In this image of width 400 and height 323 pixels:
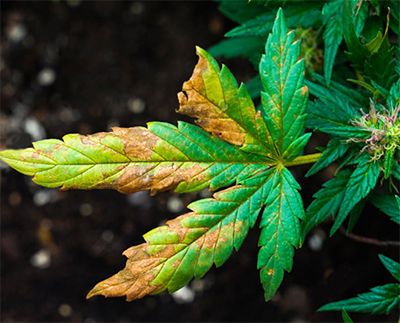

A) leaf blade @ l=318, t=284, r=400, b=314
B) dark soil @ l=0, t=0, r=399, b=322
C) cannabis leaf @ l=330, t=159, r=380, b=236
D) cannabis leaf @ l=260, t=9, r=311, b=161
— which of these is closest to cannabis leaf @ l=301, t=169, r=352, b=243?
cannabis leaf @ l=330, t=159, r=380, b=236

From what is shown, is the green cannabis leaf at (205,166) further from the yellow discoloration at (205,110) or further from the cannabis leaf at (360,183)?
the cannabis leaf at (360,183)

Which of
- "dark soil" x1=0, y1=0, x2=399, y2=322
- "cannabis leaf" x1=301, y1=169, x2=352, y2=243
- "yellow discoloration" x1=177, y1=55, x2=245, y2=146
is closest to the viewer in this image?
"yellow discoloration" x1=177, y1=55, x2=245, y2=146

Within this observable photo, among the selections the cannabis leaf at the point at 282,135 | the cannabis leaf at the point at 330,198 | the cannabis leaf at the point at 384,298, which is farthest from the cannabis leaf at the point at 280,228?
the cannabis leaf at the point at 384,298

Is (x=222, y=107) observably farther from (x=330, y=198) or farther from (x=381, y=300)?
(x=381, y=300)

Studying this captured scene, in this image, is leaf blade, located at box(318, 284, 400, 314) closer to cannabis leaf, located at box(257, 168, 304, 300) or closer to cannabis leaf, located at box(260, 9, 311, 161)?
cannabis leaf, located at box(257, 168, 304, 300)

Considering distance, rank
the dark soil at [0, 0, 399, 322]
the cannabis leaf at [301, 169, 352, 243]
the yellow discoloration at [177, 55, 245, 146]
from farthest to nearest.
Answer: the dark soil at [0, 0, 399, 322], the cannabis leaf at [301, 169, 352, 243], the yellow discoloration at [177, 55, 245, 146]

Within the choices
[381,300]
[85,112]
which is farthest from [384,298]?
[85,112]

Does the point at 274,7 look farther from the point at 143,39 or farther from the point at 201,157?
the point at 143,39

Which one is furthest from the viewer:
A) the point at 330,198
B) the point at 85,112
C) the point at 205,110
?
the point at 85,112

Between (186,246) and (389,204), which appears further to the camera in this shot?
(389,204)
